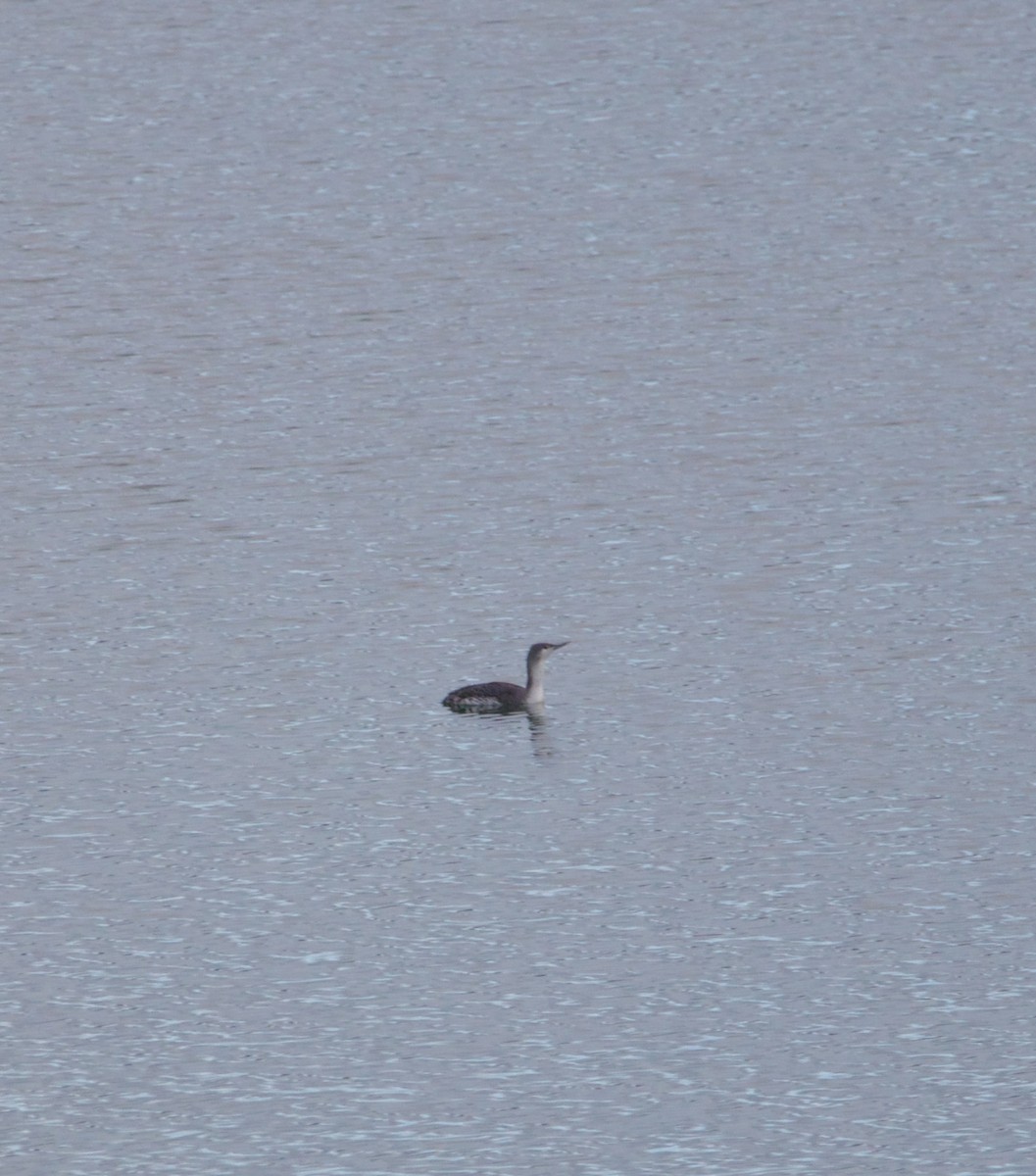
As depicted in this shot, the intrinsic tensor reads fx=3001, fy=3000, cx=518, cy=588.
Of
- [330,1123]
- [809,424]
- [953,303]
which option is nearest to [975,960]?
[330,1123]

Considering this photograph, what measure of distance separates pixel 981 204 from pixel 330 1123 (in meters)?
30.1

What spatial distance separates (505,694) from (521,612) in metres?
2.80

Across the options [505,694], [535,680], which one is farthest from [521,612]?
[505,694]

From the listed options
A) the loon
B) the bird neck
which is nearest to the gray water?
the loon

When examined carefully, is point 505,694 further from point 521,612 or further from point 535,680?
point 521,612

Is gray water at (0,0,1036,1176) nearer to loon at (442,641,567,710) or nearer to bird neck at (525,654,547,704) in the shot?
loon at (442,641,567,710)

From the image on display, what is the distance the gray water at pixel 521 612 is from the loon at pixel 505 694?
199 millimetres

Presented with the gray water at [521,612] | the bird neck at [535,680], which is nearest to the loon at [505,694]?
the bird neck at [535,680]

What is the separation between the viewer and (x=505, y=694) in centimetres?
2631

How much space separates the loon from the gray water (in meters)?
0.20

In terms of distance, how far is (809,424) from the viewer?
116ft

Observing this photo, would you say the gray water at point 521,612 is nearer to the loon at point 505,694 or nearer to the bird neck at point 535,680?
the loon at point 505,694

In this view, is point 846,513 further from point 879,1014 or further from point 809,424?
point 879,1014

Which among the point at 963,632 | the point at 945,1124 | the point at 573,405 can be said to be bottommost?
the point at 945,1124
